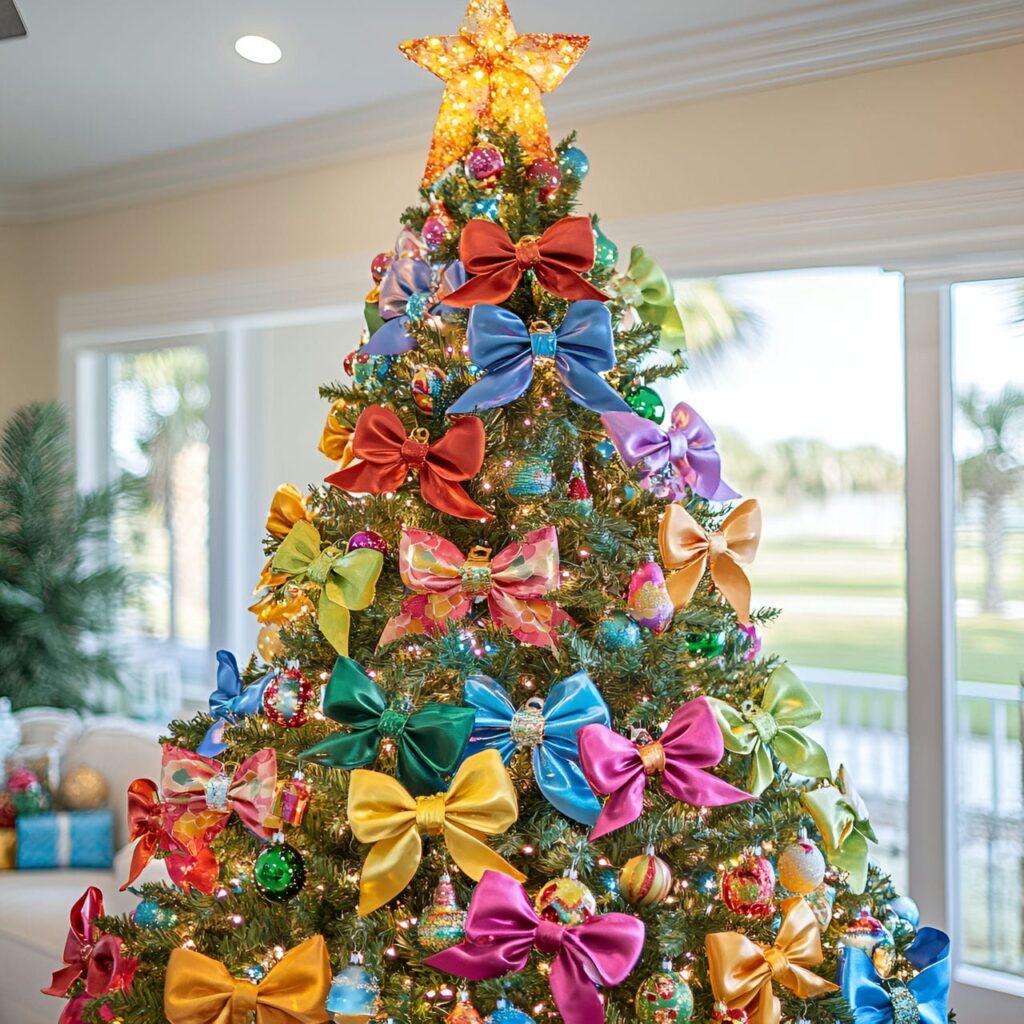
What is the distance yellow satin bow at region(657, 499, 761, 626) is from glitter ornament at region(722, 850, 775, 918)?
32 cm

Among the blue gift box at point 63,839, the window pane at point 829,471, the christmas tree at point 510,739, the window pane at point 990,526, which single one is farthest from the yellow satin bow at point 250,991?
the window pane at point 829,471

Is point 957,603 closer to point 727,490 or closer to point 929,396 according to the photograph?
point 929,396

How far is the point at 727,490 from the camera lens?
144 centimetres

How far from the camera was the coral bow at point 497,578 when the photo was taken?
1.16 metres

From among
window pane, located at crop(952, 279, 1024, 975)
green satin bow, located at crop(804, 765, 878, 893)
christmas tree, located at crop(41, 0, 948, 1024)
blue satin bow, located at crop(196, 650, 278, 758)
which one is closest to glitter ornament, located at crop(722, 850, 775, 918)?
christmas tree, located at crop(41, 0, 948, 1024)

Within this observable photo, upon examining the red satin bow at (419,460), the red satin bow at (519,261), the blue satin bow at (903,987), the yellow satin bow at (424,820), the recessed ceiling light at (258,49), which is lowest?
the blue satin bow at (903,987)

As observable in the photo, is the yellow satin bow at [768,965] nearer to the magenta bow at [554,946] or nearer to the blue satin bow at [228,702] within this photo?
the magenta bow at [554,946]

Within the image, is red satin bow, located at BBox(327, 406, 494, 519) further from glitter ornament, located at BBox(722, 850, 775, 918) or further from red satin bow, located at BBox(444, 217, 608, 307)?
glitter ornament, located at BBox(722, 850, 775, 918)

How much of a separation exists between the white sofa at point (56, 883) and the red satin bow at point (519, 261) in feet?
6.50

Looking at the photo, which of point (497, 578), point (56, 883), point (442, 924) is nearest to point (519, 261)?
point (497, 578)

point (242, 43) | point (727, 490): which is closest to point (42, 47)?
point (242, 43)

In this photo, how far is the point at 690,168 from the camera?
2523mm

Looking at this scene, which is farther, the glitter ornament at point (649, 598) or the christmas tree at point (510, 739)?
the glitter ornament at point (649, 598)

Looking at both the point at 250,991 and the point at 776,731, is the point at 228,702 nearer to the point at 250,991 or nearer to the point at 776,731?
the point at 250,991
